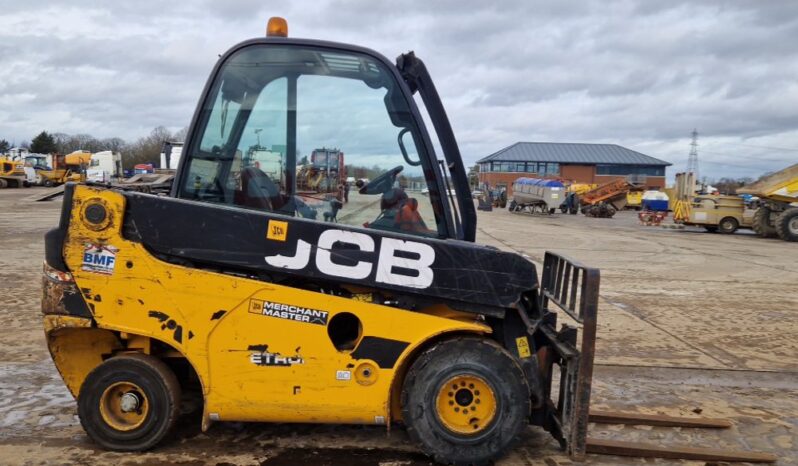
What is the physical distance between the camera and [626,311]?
859 centimetres

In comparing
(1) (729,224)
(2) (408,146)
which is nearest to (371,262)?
(2) (408,146)

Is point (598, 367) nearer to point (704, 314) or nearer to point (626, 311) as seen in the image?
point (626, 311)

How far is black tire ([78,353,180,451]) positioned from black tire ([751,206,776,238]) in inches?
995

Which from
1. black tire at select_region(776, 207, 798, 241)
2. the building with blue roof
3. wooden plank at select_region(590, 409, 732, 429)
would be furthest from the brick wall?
Answer: wooden plank at select_region(590, 409, 732, 429)

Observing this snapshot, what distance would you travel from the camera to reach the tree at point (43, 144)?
2975 inches

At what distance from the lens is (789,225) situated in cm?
2212

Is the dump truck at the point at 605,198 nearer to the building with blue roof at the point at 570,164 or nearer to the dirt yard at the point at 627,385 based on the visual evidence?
the dirt yard at the point at 627,385

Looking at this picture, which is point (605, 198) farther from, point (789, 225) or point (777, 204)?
point (789, 225)

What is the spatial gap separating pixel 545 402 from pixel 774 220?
2359 cm

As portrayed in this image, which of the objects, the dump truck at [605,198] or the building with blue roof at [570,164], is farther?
the building with blue roof at [570,164]

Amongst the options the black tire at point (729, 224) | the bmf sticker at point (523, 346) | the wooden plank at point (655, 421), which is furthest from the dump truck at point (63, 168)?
the bmf sticker at point (523, 346)

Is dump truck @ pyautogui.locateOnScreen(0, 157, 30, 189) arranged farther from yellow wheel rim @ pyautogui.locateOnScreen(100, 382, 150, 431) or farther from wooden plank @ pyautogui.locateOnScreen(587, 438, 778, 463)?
wooden plank @ pyautogui.locateOnScreen(587, 438, 778, 463)

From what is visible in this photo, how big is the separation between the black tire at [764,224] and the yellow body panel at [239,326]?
955 inches

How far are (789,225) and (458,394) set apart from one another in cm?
2322
